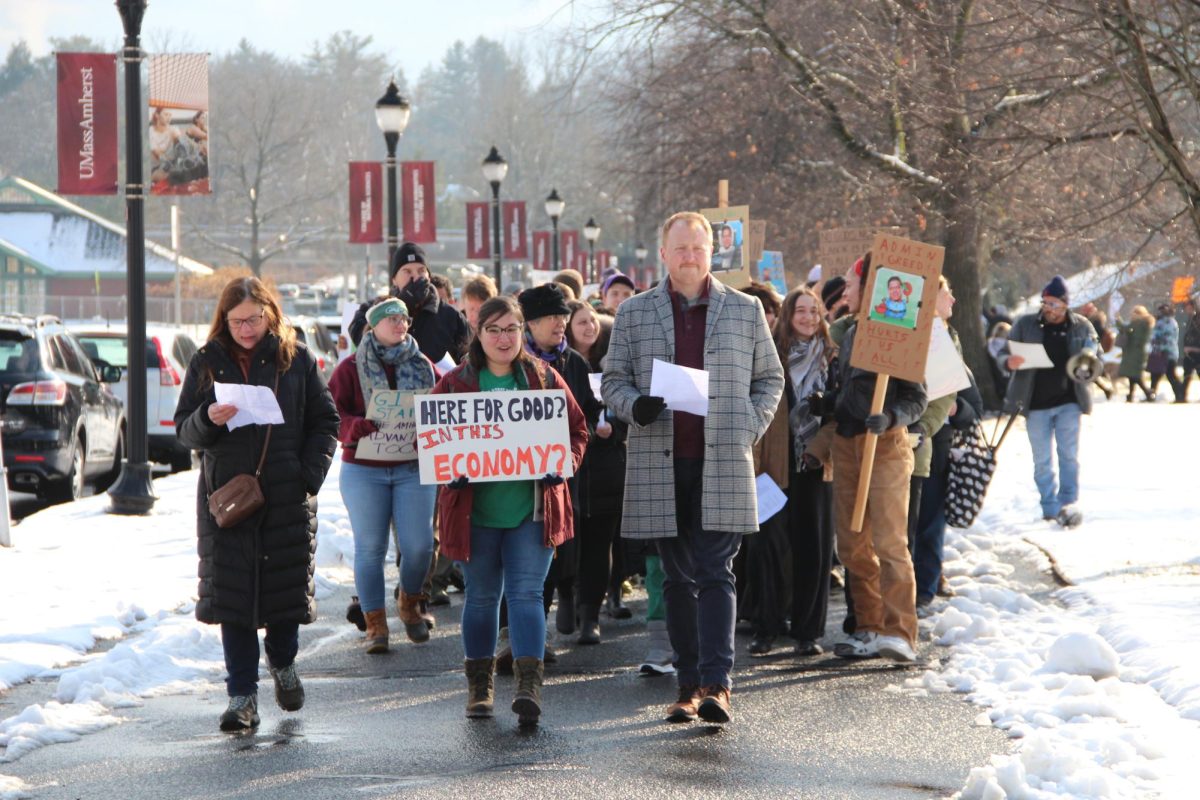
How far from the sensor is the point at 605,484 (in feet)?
30.8

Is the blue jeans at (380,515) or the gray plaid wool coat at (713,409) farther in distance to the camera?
the blue jeans at (380,515)

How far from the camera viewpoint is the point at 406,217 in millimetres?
27641

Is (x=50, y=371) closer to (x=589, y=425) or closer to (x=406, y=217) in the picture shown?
(x=589, y=425)

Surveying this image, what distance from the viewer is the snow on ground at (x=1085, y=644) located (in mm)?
6176

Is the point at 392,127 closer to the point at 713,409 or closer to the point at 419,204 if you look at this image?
the point at 419,204

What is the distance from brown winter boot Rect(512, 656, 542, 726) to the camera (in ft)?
23.3

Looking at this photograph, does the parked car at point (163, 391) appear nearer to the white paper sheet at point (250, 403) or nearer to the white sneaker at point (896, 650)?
the white sneaker at point (896, 650)

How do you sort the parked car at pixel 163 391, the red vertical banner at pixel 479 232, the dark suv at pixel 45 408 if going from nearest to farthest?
the dark suv at pixel 45 408 → the parked car at pixel 163 391 → the red vertical banner at pixel 479 232

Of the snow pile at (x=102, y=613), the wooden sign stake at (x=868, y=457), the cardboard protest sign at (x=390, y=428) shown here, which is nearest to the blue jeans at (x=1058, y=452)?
the snow pile at (x=102, y=613)

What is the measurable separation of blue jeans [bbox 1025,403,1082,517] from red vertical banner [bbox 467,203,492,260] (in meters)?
28.2

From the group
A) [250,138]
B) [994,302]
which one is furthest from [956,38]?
→ [250,138]

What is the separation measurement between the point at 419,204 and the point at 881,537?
2065 centimetres

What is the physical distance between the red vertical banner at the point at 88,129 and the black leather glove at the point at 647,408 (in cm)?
998

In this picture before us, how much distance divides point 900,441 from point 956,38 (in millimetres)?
7583
